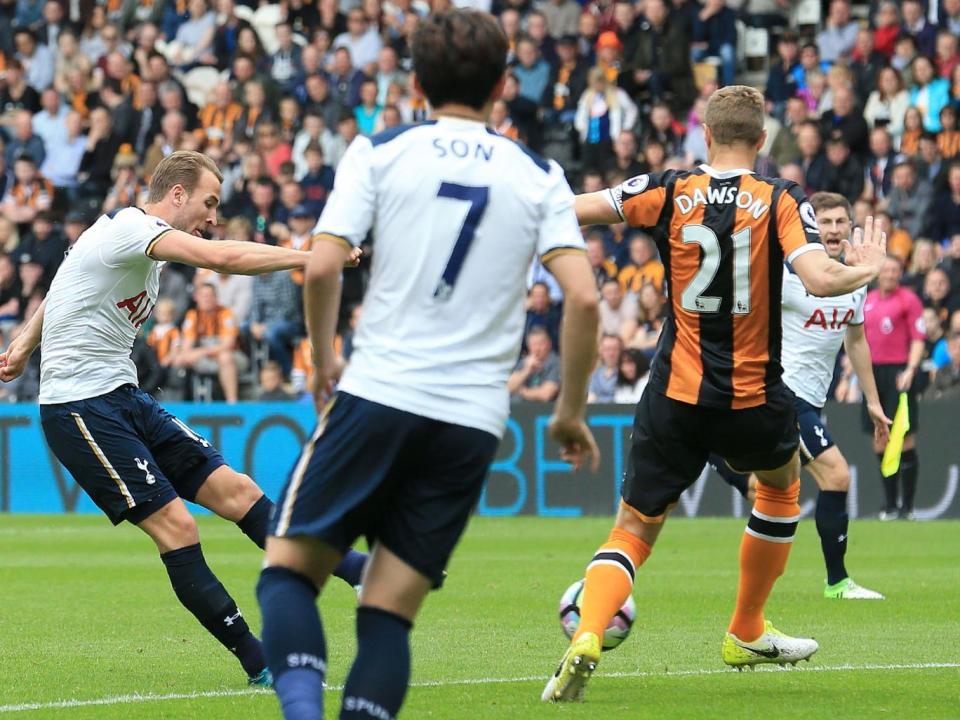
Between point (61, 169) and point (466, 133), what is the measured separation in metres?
21.2

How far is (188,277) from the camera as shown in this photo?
22766 millimetres

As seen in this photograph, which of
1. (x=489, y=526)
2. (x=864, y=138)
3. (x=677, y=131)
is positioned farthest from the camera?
(x=677, y=131)

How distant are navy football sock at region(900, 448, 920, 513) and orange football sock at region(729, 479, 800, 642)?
33.2 feet

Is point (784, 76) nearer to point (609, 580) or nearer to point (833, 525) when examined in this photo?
point (833, 525)

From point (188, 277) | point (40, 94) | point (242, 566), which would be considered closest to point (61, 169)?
point (40, 94)

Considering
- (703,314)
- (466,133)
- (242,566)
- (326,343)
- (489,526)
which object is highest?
(466,133)

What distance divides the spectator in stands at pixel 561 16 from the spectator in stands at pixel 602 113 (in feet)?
5.94

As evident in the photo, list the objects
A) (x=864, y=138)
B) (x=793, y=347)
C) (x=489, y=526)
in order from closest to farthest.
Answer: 1. (x=793, y=347)
2. (x=489, y=526)
3. (x=864, y=138)

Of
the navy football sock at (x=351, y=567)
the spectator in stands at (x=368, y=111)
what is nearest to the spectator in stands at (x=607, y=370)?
the spectator in stands at (x=368, y=111)

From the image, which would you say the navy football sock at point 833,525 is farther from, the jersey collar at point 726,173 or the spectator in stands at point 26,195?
the spectator in stands at point 26,195

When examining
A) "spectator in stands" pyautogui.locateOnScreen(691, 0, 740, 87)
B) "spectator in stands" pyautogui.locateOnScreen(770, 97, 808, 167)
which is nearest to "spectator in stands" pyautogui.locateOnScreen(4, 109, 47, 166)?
"spectator in stands" pyautogui.locateOnScreen(691, 0, 740, 87)

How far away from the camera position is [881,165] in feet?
65.1

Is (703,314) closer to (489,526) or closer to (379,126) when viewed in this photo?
(489,526)

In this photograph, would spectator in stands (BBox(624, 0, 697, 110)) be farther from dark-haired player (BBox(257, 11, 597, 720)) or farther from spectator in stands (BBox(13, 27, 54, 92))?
dark-haired player (BBox(257, 11, 597, 720))
